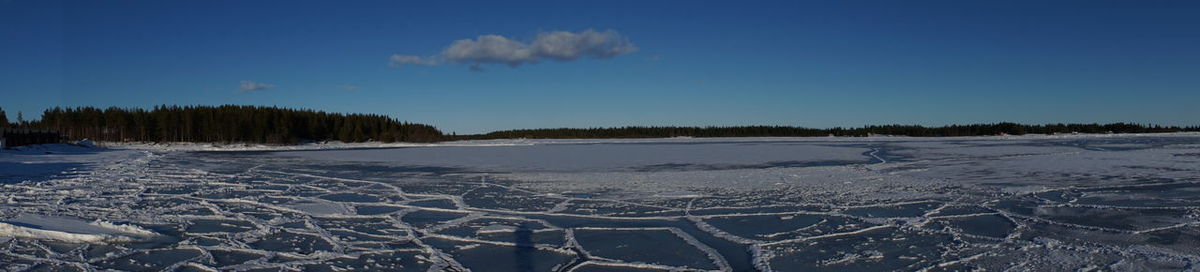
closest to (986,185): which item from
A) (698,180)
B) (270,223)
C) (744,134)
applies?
(698,180)

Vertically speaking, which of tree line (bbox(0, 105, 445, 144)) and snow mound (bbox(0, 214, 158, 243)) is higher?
tree line (bbox(0, 105, 445, 144))

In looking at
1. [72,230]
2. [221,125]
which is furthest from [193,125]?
[72,230]

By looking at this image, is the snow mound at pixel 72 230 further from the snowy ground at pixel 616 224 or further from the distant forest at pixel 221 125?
the distant forest at pixel 221 125

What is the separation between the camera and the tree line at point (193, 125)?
5281 centimetres

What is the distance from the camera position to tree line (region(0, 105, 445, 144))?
52.8 metres

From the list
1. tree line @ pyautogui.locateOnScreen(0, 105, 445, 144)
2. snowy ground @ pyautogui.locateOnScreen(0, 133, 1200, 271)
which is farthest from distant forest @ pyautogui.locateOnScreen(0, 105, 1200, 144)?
snowy ground @ pyautogui.locateOnScreen(0, 133, 1200, 271)

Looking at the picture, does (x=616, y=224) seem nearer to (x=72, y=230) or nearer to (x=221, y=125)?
(x=72, y=230)

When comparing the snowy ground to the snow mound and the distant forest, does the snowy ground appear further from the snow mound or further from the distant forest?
the distant forest

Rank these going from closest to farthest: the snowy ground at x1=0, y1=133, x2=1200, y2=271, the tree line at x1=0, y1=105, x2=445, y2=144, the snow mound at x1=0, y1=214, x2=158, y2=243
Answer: the snowy ground at x1=0, y1=133, x2=1200, y2=271
the snow mound at x1=0, y1=214, x2=158, y2=243
the tree line at x1=0, y1=105, x2=445, y2=144

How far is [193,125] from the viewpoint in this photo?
176ft

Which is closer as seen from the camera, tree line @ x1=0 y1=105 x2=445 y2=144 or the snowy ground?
the snowy ground

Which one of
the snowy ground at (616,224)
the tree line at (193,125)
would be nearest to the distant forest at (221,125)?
the tree line at (193,125)

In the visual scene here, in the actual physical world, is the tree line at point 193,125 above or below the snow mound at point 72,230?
above

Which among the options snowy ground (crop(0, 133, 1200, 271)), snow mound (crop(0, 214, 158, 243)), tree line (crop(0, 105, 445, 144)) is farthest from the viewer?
tree line (crop(0, 105, 445, 144))
